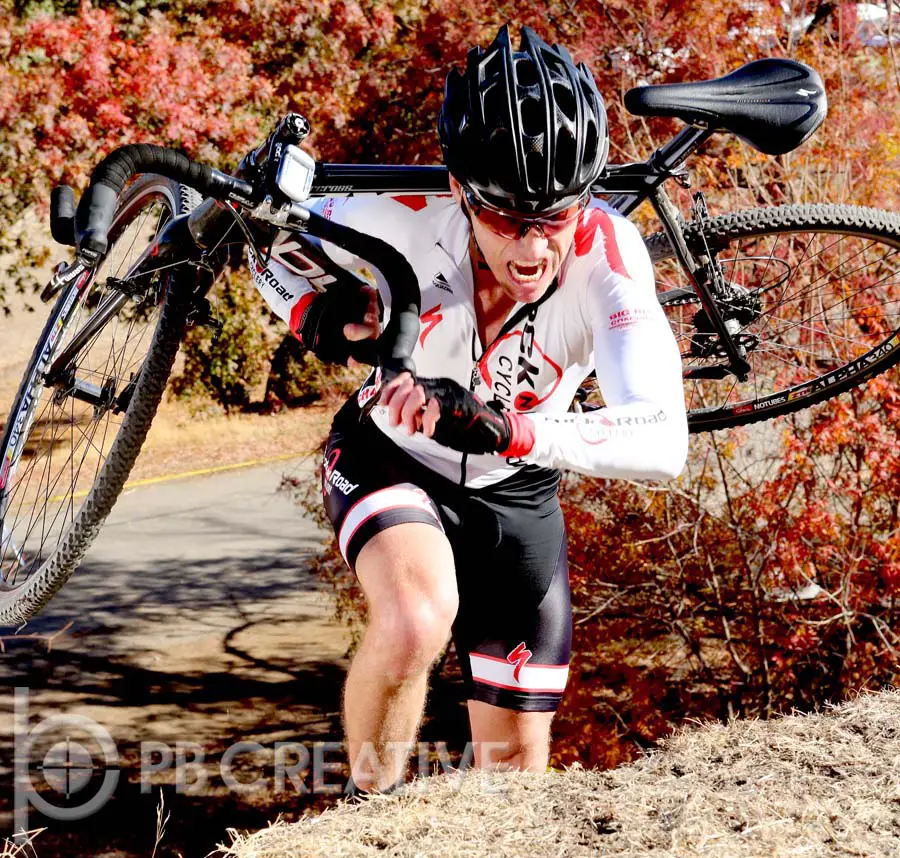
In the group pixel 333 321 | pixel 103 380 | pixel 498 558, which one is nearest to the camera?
pixel 333 321

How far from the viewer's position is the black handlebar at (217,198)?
2891 mm

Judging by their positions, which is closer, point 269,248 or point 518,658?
point 269,248

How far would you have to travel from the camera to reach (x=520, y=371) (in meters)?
3.58

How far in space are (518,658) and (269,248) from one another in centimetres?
173

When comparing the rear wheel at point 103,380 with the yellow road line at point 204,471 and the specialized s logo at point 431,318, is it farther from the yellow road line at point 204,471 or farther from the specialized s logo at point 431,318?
the yellow road line at point 204,471

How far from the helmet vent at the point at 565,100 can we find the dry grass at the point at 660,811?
6.78ft

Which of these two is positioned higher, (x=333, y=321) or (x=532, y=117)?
(x=532, y=117)

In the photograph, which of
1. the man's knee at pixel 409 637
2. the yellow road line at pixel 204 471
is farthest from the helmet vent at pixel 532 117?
the yellow road line at pixel 204 471

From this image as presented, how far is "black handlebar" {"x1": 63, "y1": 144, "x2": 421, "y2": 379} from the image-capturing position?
9.48ft

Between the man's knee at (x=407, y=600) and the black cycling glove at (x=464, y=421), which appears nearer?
the black cycling glove at (x=464, y=421)

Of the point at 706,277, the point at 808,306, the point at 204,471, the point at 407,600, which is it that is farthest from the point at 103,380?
the point at 204,471

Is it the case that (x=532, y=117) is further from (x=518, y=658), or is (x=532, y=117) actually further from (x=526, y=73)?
(x=518, y=658)

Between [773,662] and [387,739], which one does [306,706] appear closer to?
[773,662]

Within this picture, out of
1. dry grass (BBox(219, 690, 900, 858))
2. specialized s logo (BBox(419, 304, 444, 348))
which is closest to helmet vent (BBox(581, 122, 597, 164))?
specialized s logo (BBox(419, 304, 444, 348))
